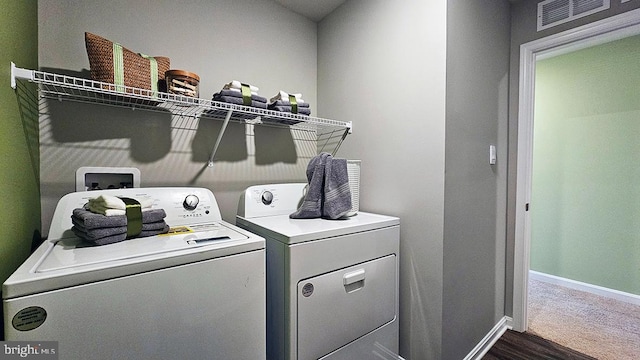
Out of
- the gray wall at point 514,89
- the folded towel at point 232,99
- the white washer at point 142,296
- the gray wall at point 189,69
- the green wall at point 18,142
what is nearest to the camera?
the white washer at point 142,296

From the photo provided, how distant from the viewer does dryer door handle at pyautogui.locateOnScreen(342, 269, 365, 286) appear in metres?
1.25

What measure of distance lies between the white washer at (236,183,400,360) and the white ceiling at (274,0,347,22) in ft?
4.49

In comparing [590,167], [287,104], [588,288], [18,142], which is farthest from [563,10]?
[18,142]

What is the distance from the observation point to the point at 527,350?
1.82m

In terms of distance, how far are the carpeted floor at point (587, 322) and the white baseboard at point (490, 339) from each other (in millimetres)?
193

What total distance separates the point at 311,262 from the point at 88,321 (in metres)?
0.73

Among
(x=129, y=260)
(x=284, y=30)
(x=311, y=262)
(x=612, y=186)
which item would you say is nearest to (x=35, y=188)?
(x=129, y=260)

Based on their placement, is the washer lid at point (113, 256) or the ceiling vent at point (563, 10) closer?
the washer lid at point (113, 256)

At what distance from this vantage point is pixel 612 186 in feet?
8.31

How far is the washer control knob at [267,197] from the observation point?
1.55m

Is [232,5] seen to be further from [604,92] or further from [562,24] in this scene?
[604,92]

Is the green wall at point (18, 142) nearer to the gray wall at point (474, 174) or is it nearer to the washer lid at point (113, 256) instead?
the washer lid at point (113, 256)

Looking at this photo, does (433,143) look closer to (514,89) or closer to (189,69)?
(514,89)

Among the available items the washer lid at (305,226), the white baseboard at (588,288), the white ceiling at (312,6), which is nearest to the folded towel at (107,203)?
the washer lid at (305,226)
